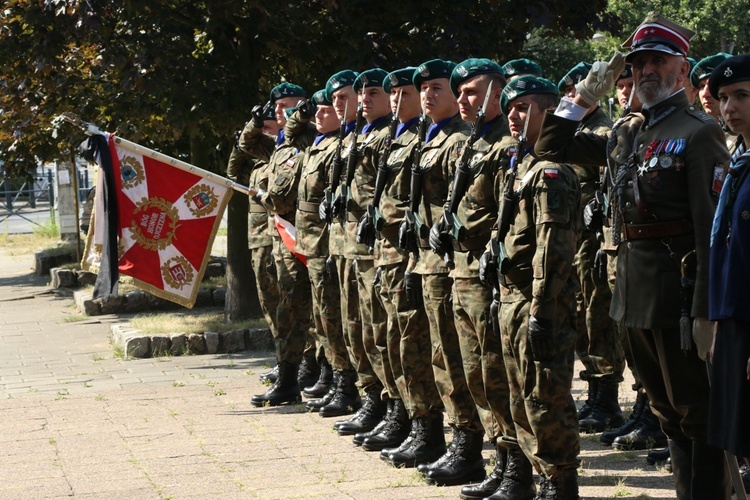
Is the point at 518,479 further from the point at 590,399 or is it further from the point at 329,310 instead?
the point at 329,310

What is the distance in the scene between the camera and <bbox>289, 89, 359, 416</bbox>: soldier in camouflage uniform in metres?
8.52

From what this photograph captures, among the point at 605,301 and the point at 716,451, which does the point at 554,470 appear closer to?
the point at 716,451

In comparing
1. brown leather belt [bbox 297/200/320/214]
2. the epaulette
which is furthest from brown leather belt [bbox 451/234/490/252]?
brown leather belt [bbox 297/200/320/214]

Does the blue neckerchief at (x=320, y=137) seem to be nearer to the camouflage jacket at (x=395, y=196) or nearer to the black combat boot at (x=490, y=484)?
the camouflage jacket at (x=395, y=196)

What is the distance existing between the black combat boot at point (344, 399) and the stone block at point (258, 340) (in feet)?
11.2

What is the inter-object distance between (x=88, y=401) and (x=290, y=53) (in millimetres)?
4720

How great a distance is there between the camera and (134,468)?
7.06m

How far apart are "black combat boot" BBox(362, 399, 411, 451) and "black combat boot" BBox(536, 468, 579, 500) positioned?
80.0 inches

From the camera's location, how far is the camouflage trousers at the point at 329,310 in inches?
335

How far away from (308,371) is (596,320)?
9.52 ft

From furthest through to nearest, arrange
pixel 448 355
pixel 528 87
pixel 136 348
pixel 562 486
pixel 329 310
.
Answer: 1. pixel 136 348
2. pixel 329 310
3. pixel 448 355
4. pixel 528 87
5. pixel 562 486

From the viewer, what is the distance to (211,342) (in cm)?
1173

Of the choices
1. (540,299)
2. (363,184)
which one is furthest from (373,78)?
(540,299)

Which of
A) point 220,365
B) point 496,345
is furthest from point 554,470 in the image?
point 220,365
